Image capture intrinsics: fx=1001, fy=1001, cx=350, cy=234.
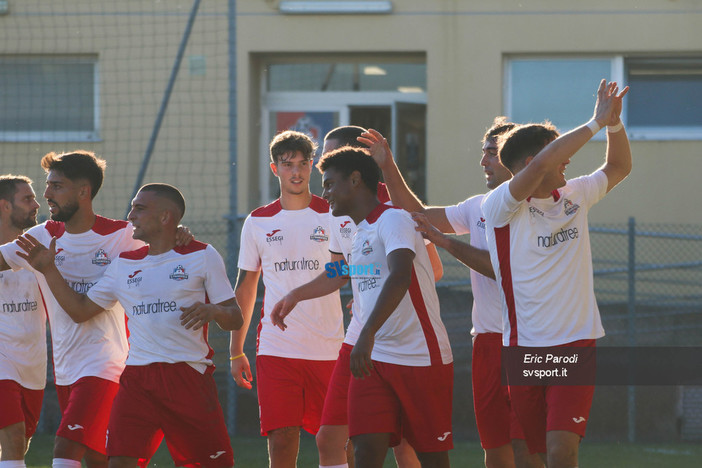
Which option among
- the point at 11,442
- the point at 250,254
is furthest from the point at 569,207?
the point at 11,442

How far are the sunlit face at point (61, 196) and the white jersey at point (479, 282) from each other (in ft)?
6.93

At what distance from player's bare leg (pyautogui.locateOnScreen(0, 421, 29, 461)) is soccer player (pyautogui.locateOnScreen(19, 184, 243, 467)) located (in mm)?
935

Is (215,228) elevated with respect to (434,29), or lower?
lower

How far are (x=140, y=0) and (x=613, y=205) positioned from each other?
6.25 metres

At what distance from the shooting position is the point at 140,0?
39.8 ft

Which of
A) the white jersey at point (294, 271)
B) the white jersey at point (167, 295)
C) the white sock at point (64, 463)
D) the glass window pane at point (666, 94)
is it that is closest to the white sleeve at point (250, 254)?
the white jersey at point (294, 271)

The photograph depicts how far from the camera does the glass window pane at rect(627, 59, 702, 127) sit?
1242 cm

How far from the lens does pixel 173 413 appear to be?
204 inches

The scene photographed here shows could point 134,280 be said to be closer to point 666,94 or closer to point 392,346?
point 392,346

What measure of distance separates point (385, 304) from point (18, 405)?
2.51 m

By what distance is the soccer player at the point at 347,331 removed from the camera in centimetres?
542

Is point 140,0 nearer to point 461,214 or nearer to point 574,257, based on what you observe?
point 461,214

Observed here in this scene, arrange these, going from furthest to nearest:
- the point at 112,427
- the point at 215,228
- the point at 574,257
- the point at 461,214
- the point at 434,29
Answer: the point at 434,29 < the point at 215,228 < the point at 461,214 < the point at 112,427 < the point at 574,257

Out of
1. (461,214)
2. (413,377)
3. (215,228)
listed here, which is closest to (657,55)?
(215,228)
